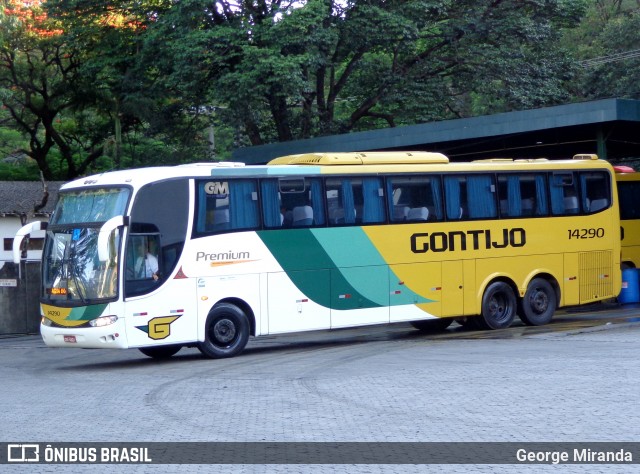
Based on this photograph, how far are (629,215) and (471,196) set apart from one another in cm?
1146

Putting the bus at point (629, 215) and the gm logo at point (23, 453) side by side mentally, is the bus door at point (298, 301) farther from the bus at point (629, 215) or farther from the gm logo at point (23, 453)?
the bus at point (629, 215)

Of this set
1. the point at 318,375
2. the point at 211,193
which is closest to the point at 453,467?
the point at 318,375

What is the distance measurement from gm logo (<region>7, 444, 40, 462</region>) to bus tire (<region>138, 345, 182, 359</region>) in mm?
9225

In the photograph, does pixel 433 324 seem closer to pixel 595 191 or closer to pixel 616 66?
pixel 595 191

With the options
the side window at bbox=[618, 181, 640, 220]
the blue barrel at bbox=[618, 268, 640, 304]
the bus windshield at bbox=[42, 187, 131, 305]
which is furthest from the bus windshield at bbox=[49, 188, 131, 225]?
the side window at bbox=[618, 181, 640, 220]

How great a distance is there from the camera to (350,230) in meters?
19.3

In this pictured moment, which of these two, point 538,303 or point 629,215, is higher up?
point 629,215

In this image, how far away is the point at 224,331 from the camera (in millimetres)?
17688

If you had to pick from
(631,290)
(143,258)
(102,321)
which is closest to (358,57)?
(631,290)

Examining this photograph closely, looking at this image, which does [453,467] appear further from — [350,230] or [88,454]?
[350,230]

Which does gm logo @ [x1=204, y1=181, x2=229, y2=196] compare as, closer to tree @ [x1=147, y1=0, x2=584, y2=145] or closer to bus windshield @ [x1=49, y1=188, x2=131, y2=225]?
bus windshield @ [x1=49, y1=188, x2=131, y2=225]

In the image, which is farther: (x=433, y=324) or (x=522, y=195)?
(x=433, y=324)

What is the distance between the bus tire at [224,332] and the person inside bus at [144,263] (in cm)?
134

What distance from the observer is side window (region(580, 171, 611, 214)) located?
22.6m
